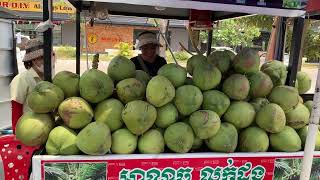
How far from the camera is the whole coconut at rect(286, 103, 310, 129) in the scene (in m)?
2.27

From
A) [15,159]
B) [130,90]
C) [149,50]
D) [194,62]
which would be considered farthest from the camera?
[149,50]

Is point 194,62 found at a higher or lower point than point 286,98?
higher

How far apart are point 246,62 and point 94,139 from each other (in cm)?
→ 107

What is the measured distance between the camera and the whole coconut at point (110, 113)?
204cm

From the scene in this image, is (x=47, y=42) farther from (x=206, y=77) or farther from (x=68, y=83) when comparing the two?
(x=206, y=77)

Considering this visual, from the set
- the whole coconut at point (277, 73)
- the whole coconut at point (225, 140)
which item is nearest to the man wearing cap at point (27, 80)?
the whole coconut at point (225, 140)

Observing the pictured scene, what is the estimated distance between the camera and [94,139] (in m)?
1.90

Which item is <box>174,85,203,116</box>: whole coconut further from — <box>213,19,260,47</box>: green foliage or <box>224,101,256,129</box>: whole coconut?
<box>213,19,260,47</box>: green foliage

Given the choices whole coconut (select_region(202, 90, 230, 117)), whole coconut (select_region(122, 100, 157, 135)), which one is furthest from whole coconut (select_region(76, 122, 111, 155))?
whole coconut (select_region(202, 90, 230, 117))

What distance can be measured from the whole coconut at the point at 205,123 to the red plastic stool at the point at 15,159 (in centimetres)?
116

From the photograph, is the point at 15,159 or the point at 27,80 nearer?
the point at 15,159

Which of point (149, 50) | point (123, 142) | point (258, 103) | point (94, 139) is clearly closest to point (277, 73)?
point (258, 103)

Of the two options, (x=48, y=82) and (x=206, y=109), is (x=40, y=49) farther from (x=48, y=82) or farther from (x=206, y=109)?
(x=206, y=109)

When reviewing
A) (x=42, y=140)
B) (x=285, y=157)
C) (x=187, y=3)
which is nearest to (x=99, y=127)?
(x=42, y=140)
